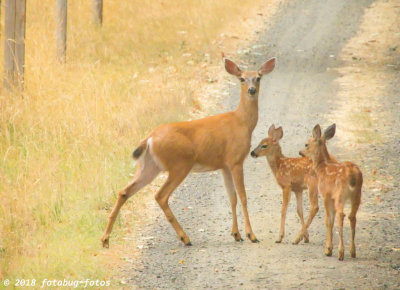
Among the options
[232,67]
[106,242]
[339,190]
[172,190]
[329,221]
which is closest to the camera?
[339,190]

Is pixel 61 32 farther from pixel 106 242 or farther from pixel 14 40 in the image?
pixel 106 242

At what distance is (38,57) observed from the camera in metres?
15.1

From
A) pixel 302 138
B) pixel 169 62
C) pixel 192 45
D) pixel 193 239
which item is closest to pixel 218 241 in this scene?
pixel 193 239

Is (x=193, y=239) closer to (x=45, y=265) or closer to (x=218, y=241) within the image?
(x=218, y=241)

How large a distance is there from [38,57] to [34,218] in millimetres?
7054

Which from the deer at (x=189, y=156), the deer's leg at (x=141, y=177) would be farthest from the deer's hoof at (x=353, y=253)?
the deer's leg at (x=141, y=177)

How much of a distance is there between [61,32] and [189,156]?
8646mm

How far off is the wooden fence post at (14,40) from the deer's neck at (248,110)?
16.9ft

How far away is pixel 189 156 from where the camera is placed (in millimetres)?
8180

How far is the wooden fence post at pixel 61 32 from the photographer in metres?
15.8

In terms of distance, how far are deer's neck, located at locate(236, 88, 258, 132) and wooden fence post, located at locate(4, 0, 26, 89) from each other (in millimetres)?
5154

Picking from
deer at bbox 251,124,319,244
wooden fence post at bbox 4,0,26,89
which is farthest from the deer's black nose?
wooden fence post at bbox 4,0,26,89

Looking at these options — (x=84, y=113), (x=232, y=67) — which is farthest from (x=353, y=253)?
(x=84, y=113)

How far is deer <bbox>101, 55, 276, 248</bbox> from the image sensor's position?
808 cm
